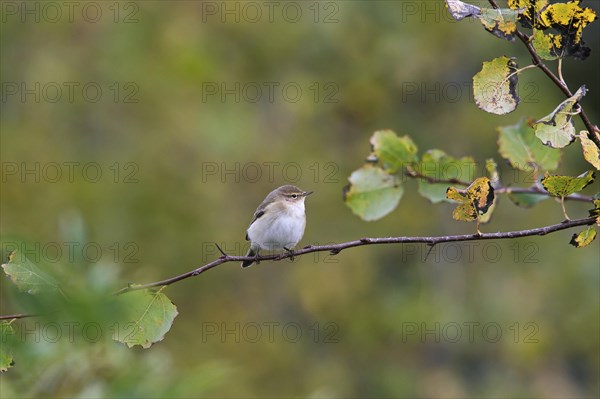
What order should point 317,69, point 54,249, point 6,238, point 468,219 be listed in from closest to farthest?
point 6,238
point 468,219
point 54,249
point 317,69

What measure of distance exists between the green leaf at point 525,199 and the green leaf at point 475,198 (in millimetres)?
924

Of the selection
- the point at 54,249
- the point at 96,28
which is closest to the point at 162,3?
the point at 96,28

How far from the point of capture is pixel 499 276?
10578 mm

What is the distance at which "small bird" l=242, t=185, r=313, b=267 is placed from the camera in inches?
201

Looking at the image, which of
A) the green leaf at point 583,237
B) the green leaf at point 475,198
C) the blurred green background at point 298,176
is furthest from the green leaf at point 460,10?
the blurred green background at point 298,176

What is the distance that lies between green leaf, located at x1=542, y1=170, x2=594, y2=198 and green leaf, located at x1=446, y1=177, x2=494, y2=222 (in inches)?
6.2

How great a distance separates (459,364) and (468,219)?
28.8 feet

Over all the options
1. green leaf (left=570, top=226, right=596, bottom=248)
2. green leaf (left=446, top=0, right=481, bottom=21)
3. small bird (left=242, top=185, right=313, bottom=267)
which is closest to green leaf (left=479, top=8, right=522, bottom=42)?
green leaf (left=446, top=0, right=481, bottom=21)

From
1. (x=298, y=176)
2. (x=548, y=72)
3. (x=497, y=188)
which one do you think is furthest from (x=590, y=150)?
(x=298, y=176)

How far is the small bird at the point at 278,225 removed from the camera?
5.10 meters

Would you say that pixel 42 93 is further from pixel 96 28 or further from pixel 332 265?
pixel 332 265

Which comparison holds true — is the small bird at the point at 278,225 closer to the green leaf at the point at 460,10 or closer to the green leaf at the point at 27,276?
the green leaf at the point at 27,276

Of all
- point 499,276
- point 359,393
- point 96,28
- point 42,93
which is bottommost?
point 359,393

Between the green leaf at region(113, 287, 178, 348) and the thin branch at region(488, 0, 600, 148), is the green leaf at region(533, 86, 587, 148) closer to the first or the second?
the thin branch at region(488, 0, 600, 148)
